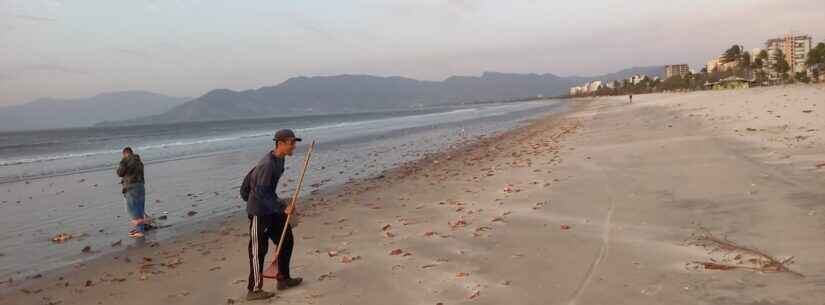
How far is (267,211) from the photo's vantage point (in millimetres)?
5520

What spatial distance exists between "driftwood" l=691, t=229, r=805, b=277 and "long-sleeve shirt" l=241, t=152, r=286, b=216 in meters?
4.39

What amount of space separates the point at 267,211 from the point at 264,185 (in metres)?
0.31

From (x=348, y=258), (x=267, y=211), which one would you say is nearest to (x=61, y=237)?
(x=348, y=258)

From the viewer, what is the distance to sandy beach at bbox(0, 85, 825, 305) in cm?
509

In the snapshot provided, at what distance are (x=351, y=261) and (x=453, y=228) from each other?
1.93 m

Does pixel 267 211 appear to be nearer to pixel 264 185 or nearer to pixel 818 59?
pixel 264 185

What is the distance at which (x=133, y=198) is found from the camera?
420 inches

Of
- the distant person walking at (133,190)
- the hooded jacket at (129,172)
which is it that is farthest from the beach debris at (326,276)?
the hooded jacket at (129,172)

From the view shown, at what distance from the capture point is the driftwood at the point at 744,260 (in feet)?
16.3

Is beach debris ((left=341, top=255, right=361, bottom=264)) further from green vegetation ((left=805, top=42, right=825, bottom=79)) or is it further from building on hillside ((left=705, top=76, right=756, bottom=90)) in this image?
green vegetation ((left=805, top=42, right=825, bottom=79))

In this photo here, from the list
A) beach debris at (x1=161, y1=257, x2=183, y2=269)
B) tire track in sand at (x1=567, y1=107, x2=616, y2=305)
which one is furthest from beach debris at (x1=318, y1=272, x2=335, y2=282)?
tire track in sand at (x1=567, y1=107, x2=616, y2=305)

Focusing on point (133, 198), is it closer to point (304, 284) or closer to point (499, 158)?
point (304, 284)

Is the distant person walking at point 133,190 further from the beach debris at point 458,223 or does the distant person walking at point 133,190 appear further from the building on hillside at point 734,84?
the building on hillside at point 734,84

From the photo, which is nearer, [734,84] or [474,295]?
[474,295]
